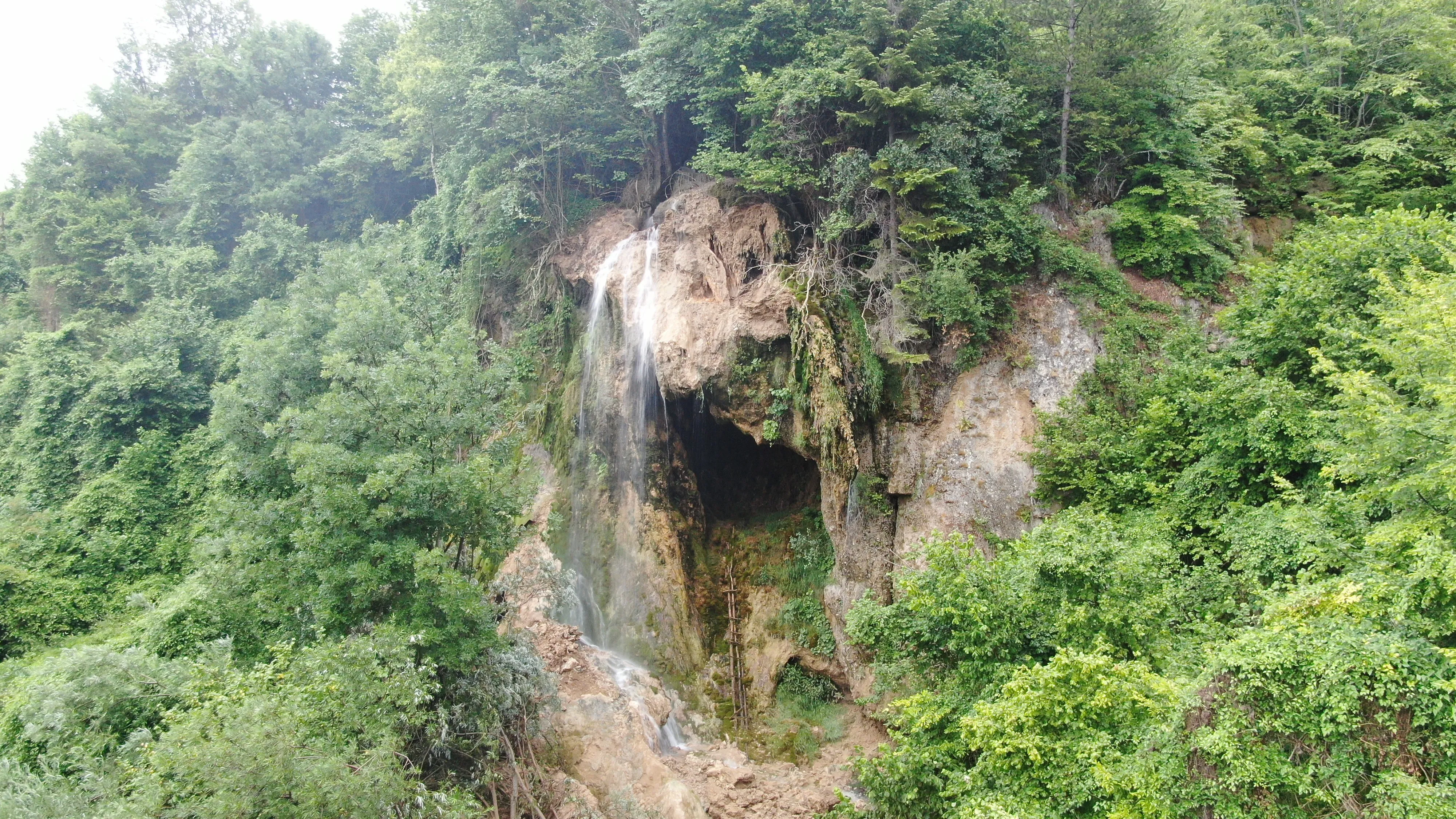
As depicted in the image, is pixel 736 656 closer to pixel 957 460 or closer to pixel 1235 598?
pixel 957 460

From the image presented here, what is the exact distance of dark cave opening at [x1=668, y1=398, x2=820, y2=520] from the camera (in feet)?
61.1

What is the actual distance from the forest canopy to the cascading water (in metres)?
1.98

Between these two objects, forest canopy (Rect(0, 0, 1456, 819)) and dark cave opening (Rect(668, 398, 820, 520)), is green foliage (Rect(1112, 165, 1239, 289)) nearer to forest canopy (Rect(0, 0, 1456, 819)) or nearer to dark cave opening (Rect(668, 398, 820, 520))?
forest canopy (Rect(0, 0, 1456, 819))

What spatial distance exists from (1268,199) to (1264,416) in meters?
10.3

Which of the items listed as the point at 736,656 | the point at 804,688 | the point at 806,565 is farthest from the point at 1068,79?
the point at 736,656

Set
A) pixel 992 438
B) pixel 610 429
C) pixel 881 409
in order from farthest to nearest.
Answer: pixel 610 429 < pixel 881 409 < pixel 992 438

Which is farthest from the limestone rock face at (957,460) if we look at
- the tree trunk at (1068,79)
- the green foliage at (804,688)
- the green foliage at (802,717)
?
the tree trunk at (1068,79)

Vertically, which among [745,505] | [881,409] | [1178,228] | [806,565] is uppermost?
[1178,228]

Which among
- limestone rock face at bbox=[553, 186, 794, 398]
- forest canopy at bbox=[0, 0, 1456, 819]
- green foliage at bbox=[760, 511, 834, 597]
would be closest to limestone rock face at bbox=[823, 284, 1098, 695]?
forest canopy at bbox=[0, 0, 1456, 819]

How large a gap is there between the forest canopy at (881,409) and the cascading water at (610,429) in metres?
1.98

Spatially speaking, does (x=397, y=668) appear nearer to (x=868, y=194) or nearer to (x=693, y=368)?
(x=693, y=368)

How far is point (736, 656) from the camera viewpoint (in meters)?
16.7

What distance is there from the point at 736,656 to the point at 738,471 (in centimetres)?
494

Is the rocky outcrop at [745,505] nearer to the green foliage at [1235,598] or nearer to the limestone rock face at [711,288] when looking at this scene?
the limestone rock face at [711,288]
